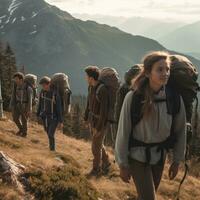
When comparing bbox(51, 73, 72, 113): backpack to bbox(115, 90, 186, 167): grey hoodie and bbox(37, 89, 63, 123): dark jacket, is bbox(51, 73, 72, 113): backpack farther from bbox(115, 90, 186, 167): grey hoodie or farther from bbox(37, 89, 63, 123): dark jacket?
bbox(115, 90, 186, 167): grey hoodie

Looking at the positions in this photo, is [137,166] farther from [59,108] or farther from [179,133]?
[59,108]

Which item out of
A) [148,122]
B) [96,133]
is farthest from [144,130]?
[96,133]

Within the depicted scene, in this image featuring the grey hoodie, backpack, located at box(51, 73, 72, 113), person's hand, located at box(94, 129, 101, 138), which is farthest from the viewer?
backpack, located at box(51, 73, 72, 113)

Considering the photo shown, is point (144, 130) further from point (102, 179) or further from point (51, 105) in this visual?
point (51, 105)

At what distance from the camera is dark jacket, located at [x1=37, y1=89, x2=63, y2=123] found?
41.5 ft

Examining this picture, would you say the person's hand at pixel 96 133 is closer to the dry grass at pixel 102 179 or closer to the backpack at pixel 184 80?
the dry grass at pixel 102 179

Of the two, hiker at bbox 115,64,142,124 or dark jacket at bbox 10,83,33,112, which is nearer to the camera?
hiker at bbox 115,64,142,124

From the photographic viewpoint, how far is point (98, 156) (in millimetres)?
10875

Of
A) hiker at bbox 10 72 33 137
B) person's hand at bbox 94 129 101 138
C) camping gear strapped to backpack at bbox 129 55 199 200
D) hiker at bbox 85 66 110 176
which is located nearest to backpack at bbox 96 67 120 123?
hiker at bbox 85 66 110 176

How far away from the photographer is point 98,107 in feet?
33.0

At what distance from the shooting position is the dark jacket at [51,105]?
41.5 feet

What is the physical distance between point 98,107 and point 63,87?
8.83 ft

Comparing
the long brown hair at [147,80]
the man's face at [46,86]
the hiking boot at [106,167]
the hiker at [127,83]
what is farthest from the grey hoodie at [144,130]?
the man's face at [46,86]

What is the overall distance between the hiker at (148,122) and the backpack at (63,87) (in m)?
6.93
